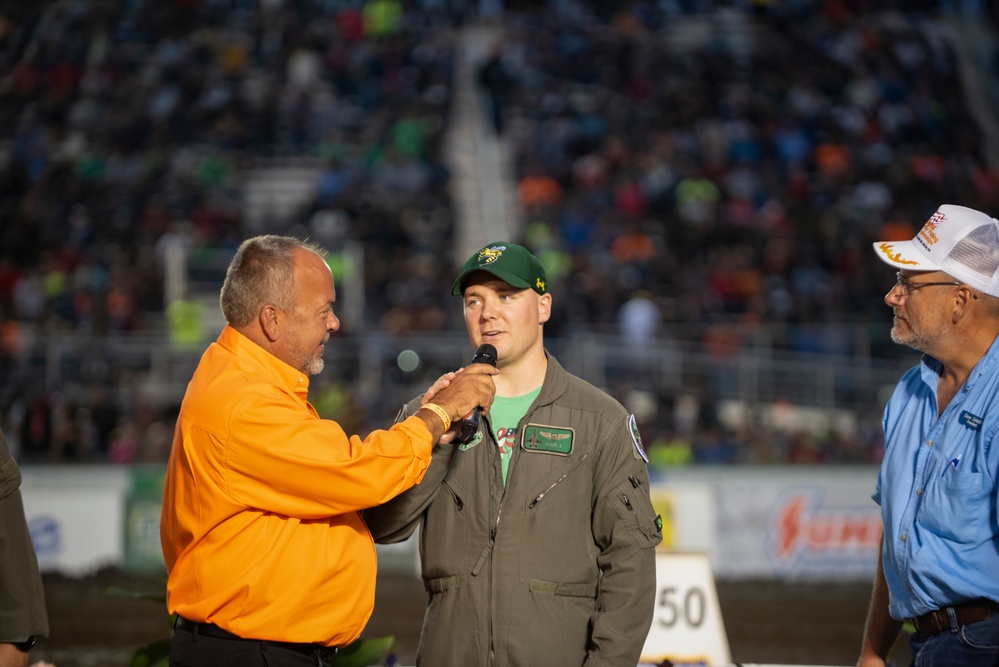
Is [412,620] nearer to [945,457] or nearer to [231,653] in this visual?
[231,653]

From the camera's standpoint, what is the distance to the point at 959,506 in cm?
337

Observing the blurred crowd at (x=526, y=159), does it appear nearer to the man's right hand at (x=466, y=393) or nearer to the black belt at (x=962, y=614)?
the black belt at (x=962, y=614)

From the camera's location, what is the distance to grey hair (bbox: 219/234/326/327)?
3531mm

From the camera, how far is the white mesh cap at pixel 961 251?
3.52 meters

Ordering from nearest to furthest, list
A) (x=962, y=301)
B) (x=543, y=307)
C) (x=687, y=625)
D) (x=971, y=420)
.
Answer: (x=971, y=420) → (x=962, y=301) → (x=543, y=307) → (x=687, y=625)

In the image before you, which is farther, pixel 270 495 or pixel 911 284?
pixel 911 284

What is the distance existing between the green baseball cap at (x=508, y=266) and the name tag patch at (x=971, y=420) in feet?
4.34

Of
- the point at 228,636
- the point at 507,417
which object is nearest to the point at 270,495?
the point at 228,636

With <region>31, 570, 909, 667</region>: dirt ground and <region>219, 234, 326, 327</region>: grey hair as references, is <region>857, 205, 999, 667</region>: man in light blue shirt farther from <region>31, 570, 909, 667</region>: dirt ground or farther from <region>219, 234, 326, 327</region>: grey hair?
<region>31, 570, 909, 667</region>: dirt ground

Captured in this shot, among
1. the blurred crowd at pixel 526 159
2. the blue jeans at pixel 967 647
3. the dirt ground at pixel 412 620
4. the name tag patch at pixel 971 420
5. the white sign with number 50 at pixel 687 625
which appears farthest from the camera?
the blurred crowd at pixel 526 159

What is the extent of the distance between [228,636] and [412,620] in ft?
22.1

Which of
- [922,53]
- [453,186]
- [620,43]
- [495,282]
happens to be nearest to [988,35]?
[922,53]

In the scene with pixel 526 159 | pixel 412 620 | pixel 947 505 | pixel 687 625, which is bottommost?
pixel 412 620

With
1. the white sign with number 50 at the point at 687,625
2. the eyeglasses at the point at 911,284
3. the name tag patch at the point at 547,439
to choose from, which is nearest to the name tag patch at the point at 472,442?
the name tag patch at the point at 547,439
